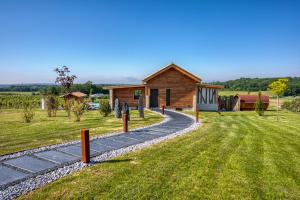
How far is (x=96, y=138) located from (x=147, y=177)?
Answer: 16.7ft

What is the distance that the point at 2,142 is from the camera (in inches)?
394

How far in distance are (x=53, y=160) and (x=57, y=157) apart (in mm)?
317

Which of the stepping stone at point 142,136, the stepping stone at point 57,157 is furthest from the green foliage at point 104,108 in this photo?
the stepping stone at point 57,157

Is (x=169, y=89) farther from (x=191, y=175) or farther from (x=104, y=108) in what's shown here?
(x=191, y=175)

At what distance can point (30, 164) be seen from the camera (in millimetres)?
7098

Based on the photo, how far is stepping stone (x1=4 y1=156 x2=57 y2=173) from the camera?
675 cm

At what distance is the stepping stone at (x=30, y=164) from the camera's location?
675 cm

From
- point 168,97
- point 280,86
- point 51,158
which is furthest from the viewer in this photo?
point 168,97

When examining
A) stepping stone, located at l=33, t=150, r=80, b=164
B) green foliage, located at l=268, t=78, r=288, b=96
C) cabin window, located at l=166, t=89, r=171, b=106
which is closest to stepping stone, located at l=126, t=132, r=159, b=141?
stepping stone, located at l=33, t=150, r=80, b=164

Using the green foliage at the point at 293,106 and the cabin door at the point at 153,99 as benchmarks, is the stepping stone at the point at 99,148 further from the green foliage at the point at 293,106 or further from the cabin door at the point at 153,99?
the green foliage at the point at 293,106

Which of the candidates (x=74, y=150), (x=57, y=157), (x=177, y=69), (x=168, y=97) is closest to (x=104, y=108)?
(x=168, y=97)

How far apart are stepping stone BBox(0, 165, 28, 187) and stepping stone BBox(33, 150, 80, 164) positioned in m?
1.20

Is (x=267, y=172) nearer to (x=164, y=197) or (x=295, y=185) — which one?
(x=295, y=185)

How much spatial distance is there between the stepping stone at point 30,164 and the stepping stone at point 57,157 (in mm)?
292
